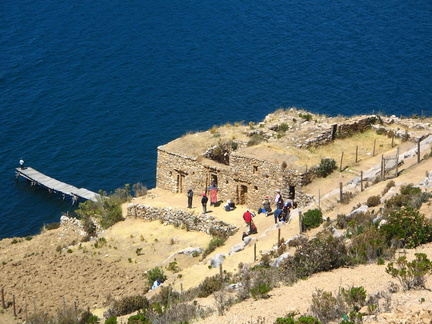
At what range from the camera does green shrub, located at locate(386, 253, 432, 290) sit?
955 inches

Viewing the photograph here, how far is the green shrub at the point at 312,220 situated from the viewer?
35.1m

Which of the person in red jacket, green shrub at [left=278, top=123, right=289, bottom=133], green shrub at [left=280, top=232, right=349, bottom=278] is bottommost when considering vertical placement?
green shrub at [left=280, top=232, right=349, bottom=278]

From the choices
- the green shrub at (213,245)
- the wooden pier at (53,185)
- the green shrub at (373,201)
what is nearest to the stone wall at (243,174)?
the green shrub at (213,245)

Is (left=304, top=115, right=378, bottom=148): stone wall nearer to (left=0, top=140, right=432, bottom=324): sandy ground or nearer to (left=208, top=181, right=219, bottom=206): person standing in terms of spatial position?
(left=0, top=140, right=432, bottom=324): sandy ground

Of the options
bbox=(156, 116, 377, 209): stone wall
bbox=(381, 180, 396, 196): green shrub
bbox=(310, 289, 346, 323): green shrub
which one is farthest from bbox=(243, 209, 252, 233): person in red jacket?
bbox=(310, 289, 346, 323): green shrub

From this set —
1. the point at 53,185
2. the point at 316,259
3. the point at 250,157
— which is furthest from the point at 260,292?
the point at 53,185

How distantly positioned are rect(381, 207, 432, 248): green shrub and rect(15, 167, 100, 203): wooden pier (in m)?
34.0

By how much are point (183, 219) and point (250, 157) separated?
19.6 feet

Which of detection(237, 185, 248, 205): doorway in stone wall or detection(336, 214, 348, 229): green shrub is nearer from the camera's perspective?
detection(336, 214, 348, 229): green shrub

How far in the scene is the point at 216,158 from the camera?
157 ft

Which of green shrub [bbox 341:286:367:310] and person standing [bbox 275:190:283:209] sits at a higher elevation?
person standing [bbox 275:190:283:209]

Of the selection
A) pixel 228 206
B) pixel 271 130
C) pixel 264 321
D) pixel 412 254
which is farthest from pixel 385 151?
pixel 264 321

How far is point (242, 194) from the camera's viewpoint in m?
45.3

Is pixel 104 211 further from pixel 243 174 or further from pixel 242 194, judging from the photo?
pixel 243 174
